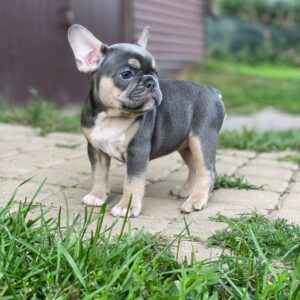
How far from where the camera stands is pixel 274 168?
5.05 meters

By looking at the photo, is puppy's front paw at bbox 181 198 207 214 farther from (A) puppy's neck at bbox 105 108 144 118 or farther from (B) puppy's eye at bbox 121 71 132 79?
(B) puppy's eye at bbox 121 71 132 79

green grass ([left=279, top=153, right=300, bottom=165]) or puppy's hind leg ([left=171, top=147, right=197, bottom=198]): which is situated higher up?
puppy's hind leg ([left=171, top=147, right=197, bottom=198])

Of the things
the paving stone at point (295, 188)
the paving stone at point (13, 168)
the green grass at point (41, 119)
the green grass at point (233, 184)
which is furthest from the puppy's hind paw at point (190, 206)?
the green grass at point (41, 119)

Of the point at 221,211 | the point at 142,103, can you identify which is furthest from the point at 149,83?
the point at 221,211

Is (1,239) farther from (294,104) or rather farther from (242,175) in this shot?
(294,104)

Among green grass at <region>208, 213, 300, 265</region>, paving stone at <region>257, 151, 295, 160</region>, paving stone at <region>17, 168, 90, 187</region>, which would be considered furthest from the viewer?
paving stone at <region>257, 151, 295, 160</region>

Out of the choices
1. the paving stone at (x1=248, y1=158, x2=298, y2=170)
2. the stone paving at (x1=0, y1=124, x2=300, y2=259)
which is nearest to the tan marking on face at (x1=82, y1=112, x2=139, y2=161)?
the stone paving at (x1=0, y1=124, x2=300, y2=259)

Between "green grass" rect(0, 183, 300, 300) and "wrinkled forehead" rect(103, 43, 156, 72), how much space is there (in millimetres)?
965

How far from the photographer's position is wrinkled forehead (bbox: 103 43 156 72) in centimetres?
326

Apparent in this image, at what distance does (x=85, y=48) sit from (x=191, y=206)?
1.09m

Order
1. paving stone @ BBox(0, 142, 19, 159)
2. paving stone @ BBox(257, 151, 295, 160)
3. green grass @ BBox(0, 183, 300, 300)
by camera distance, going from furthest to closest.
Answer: paving stone @ BBox(257, 151, 295, 160), paving stone @ BBox(0, 142, 19, 159), green grass @ BBox(0, 183, 300, 300)

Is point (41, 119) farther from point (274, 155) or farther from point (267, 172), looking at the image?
point (267, 172)

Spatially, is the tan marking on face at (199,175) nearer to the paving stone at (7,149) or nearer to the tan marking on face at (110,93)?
the tan marking on face at (110,93)

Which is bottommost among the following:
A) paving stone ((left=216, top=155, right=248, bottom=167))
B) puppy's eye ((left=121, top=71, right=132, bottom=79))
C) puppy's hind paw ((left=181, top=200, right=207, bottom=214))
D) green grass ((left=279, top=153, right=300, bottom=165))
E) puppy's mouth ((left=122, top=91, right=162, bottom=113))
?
paving stone ((left=216, top=155, right=248, bottom=167))
